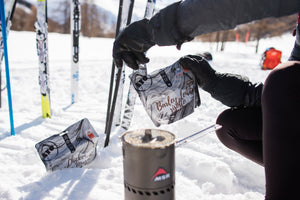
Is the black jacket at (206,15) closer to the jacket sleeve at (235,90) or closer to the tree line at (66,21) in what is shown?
the jacket sleeve at (235,90)

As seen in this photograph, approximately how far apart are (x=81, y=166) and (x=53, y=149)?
16 cm

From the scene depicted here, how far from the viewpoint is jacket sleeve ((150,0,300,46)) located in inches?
20.9

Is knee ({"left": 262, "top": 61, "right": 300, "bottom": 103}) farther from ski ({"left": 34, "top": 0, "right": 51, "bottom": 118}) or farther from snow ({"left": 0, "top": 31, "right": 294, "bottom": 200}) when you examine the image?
ski ({"left": 34, "top": 0, "right": 51, "bottom": 118})

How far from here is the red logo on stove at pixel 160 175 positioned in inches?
22.8

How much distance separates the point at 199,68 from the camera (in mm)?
938

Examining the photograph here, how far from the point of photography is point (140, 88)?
998 mm

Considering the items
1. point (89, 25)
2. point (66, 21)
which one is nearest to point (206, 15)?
point (89, 25)

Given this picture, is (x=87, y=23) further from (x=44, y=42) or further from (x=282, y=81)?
(x=282, y=81)

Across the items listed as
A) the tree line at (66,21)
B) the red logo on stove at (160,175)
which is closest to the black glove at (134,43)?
the red logo on stove at (160,175)

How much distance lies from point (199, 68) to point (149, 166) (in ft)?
1.70

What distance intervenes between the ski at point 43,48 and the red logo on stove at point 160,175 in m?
1.61

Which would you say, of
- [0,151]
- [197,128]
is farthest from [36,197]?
[197,128]

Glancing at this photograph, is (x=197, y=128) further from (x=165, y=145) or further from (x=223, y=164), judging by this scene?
(x=165, y=145)

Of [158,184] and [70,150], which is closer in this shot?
[158,184]
